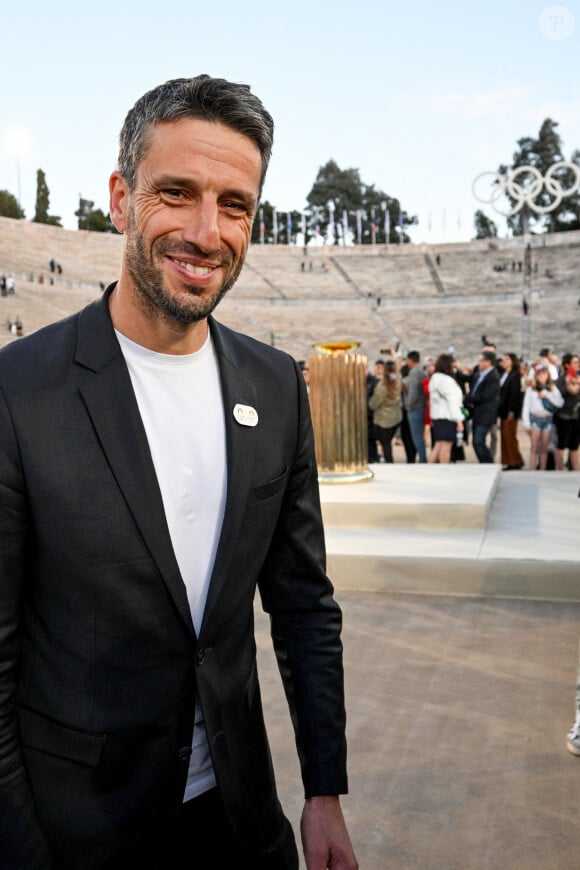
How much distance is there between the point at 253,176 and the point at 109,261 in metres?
49.4

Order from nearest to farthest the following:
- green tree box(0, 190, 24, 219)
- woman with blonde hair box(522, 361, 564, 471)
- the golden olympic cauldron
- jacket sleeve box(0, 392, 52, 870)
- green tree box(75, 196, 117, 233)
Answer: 1. jacket sleeve box(0, 392, 52, 870)
2. the golden olympic cauldron
3. woman with blonde hair box(522, 361, 564, 471)
4. green tree box(0, 190, 24, 219)
5. green tree box(75, 196, 117, 233)

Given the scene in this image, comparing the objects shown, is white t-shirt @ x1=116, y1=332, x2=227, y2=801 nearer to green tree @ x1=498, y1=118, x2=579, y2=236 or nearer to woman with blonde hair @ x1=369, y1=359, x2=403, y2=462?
woman with blonde hair @ x1=369, y1=359, x2=403, y2=462

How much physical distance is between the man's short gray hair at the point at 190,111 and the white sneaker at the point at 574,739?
285cm

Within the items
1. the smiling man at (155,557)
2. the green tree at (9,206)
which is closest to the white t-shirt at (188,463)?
the smiling man at (155,557)

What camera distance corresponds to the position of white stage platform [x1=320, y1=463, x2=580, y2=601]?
18.0 ft

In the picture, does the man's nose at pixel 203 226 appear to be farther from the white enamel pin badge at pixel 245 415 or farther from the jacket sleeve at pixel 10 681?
the jacket sleeve at pixel 10 681

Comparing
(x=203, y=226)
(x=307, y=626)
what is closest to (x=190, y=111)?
(x=203, y=226)

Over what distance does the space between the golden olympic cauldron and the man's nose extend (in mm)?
6567

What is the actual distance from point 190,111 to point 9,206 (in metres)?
65.9

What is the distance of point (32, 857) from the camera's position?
49.9 inches

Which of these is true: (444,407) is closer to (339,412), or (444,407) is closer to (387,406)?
(387,406)

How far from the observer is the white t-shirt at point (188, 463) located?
1424 mm

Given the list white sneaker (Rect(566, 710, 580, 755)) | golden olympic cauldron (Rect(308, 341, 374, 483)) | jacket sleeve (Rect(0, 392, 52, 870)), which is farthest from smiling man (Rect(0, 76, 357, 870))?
golden olympic cauldron (Rect(308, 341, 374, 483))

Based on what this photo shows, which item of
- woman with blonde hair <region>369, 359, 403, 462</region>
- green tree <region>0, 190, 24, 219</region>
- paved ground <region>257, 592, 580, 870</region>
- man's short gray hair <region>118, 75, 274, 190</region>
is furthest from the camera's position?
green tree <region>0, 190, 24, 219</region>
